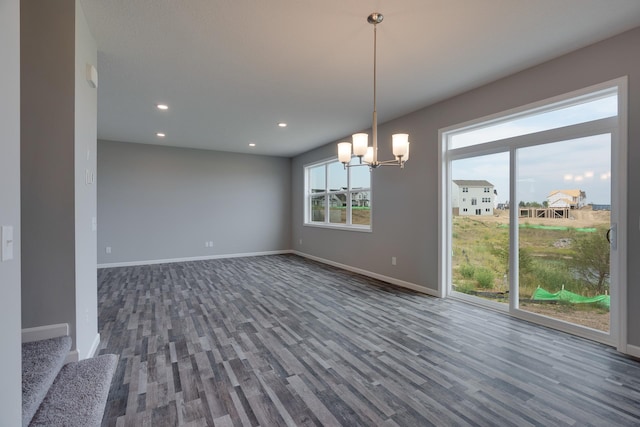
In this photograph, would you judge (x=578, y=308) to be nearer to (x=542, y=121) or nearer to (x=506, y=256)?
(x=506, y=256)

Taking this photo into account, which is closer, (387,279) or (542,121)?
(542,121)

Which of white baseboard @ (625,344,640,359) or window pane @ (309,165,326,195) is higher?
window pane @ (309,165,326,195)

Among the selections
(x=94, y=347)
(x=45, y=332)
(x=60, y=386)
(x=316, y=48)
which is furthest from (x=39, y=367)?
(x=316, y=48)

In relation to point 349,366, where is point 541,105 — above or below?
above

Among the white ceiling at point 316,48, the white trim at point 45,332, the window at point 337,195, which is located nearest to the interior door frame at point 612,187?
the white ceiling at point 316,48

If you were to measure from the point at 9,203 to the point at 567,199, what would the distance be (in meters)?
4.12

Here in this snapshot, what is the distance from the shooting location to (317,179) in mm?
7371

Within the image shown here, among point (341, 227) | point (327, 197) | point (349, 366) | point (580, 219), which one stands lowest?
point (349, 366)

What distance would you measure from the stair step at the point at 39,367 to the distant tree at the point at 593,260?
4255 millimetres

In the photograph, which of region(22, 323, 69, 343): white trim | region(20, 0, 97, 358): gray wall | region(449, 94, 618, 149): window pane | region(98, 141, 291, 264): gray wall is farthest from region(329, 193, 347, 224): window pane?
region(22, 323, 69, 343): white trim

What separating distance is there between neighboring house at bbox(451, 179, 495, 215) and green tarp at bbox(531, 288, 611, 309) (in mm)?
1046

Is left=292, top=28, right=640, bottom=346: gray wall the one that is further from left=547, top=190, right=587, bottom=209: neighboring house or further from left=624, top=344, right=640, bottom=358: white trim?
left=547, top=190, right=587, bottom=209: neighboring house

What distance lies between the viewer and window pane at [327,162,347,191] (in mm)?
6380

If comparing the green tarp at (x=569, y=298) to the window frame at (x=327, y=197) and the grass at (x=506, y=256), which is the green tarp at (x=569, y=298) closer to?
the grass at (x=506, y=256)
